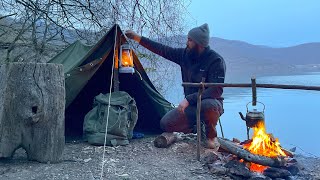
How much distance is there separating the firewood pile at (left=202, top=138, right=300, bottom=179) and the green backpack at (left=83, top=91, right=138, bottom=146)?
123 centimetres

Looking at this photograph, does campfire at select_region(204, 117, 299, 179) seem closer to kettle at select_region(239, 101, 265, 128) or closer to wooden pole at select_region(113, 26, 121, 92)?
kettle at select_region(239, 101, 265, 128)

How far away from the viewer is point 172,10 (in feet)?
16.5

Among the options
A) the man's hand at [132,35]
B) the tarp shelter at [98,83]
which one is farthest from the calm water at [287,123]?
the man's hand at [132,35]

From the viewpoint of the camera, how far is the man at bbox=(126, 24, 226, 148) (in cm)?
510


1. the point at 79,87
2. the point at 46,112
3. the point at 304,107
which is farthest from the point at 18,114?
the point at 304,107

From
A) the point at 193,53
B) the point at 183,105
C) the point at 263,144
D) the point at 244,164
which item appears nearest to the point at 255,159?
the point at 244,164

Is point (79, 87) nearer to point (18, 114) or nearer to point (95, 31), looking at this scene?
point (18, 114)

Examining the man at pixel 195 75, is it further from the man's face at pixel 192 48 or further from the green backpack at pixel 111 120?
the green backpack at pixel 111 120

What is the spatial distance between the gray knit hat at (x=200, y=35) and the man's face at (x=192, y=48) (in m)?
0.07

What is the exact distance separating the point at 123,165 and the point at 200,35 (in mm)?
2164

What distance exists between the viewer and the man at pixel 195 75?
5098 millimetres

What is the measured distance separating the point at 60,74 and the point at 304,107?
716 inches

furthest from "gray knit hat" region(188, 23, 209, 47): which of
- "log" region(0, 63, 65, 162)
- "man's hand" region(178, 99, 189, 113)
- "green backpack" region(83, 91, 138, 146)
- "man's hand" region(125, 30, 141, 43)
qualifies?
"log" region(0, 63, 65, 162)

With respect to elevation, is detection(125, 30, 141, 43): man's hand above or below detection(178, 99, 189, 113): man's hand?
above
